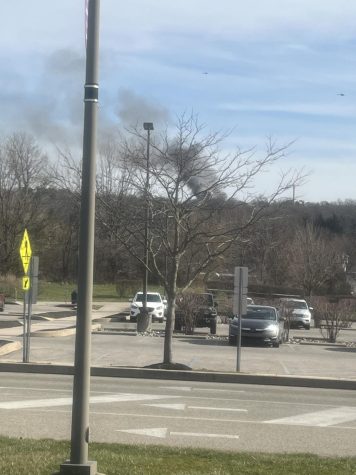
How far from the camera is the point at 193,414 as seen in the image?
1166cm

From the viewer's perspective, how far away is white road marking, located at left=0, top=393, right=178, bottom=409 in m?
12.1

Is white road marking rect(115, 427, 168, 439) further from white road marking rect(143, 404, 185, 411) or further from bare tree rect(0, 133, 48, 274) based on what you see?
bare tree rect(0, 133, 48, 274)

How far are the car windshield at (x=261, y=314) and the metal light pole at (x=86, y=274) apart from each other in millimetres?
20961

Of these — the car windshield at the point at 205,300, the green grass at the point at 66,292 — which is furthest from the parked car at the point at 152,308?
the green grass at the point at 66,292

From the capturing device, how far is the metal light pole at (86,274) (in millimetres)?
6227

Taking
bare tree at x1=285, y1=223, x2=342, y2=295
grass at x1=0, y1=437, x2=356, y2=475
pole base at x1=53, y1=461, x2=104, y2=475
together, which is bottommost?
grass at x1=0, y1=437, x2=356, y2=475

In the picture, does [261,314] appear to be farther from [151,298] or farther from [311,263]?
[311,263]

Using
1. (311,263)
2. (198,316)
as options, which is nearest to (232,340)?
(198,316)

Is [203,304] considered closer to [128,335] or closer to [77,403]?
[128,335]

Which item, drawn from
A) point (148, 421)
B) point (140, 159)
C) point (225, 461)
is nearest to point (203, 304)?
point (140, 159)

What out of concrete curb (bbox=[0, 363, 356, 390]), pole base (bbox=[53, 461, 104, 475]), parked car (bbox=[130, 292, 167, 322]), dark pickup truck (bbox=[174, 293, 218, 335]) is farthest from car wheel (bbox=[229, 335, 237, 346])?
pole base (bbox=[53, 461, 104, 475])

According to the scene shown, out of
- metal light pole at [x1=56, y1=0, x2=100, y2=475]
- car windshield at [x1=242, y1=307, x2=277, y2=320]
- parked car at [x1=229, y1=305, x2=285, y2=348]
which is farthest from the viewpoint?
car windshield at [x1=242, y1=307, x2=277, y2=320]

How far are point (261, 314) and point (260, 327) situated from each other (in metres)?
1.10

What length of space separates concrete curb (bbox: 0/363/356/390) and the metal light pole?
1086 cm
